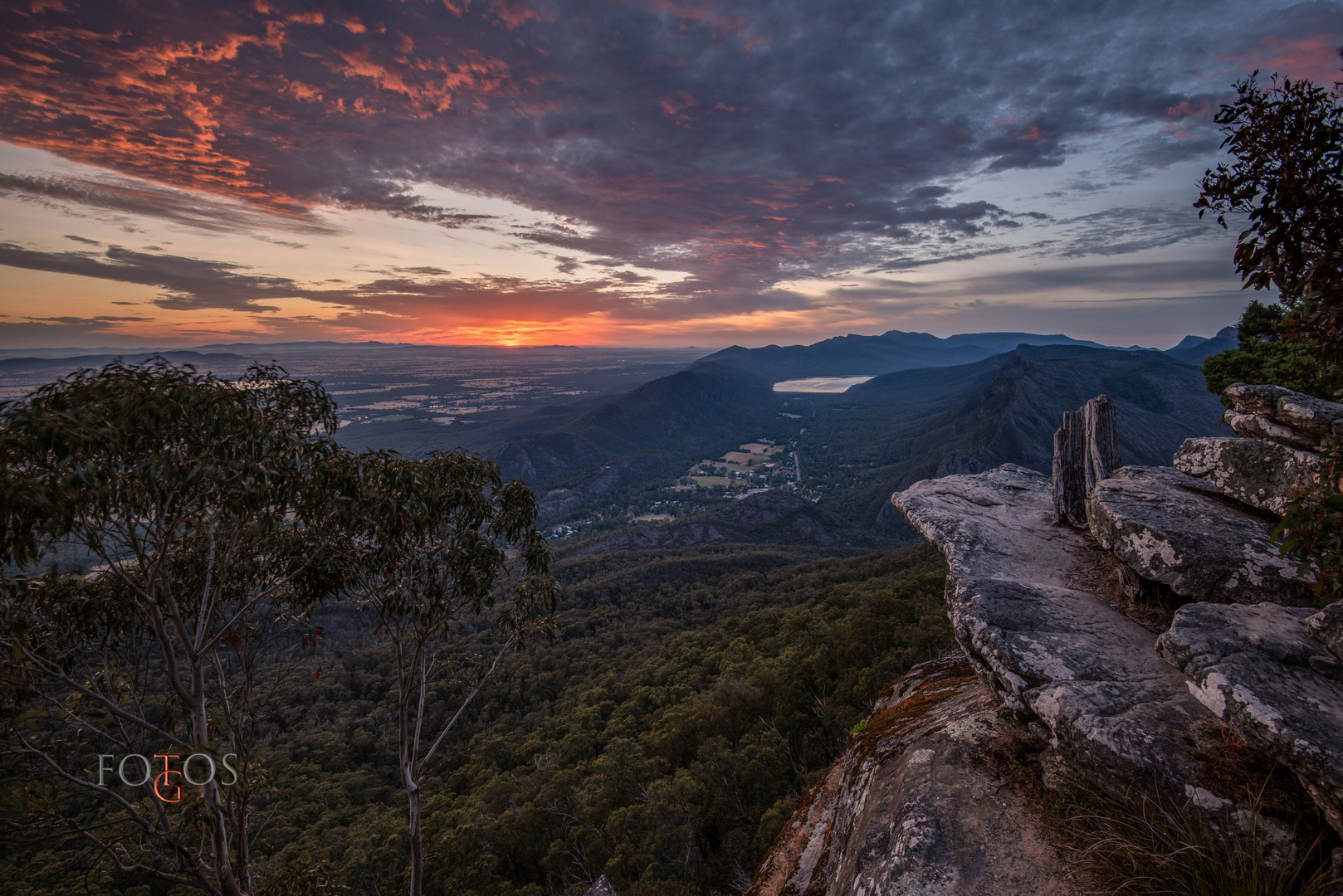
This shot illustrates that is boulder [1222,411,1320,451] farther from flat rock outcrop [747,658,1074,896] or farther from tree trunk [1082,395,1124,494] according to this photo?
flat rock outcrop [747,658,1074,896]

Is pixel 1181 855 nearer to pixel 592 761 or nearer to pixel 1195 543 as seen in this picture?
pixel 1195 543

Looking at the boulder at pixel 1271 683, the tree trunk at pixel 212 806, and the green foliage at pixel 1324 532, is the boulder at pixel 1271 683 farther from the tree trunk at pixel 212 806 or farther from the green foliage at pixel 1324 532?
the tree trunk at pixel 212 806

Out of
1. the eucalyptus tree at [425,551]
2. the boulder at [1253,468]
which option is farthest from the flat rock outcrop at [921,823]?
the eucalyptus tree at [425,551]

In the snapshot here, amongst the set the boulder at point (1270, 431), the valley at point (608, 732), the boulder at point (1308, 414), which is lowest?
the valley at point (608, 732)

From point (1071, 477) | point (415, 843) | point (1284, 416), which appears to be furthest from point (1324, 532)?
point (415, 843)

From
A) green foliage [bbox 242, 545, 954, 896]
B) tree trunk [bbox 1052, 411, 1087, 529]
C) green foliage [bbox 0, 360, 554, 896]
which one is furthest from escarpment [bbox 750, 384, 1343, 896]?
green foliage [bbox 242, 545, 954, 896]

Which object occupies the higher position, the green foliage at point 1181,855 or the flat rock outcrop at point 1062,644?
the flat rock outcrop at point 1062,644

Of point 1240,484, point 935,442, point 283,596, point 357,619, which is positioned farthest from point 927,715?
point 935,442
